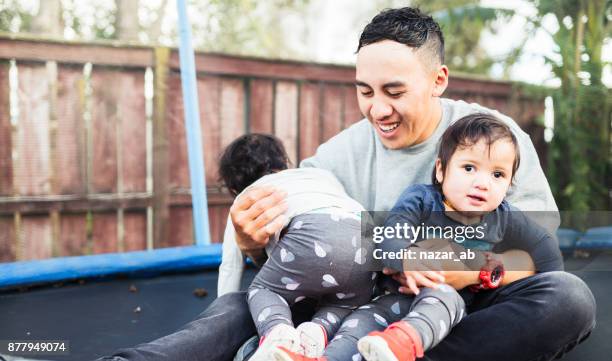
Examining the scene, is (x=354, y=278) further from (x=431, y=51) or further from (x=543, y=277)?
(x=431, y=51)

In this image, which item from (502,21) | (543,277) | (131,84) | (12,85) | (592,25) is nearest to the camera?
(543,277)

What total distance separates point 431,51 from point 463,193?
0.34m

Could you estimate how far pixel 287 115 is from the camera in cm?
299

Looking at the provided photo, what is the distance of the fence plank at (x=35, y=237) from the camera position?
2496mm

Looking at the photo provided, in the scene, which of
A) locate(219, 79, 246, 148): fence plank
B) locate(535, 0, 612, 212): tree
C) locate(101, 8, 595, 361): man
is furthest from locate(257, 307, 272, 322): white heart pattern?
locate(535, 0, 612, 212): tree

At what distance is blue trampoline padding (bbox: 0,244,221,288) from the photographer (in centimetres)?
179

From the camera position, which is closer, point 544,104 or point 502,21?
point 544,104

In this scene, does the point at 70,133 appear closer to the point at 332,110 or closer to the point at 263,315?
the point at 332,110

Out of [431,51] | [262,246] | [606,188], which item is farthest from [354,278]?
[606,188]

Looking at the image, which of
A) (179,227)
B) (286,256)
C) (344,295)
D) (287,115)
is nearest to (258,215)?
(286,256)

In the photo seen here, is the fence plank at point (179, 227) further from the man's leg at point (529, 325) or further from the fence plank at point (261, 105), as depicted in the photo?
the man's leg at point (529, 325)

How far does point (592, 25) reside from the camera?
3471 millimetres

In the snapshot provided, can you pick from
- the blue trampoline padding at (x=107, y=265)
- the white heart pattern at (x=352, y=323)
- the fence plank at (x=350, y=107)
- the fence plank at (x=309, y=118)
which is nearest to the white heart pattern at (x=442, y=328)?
the white heart pattern at (x=352, y=323)

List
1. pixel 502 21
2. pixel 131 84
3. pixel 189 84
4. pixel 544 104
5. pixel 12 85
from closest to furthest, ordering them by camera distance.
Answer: pixel 189 84, pixel 12 85, pixel 131 84, pixel 544 104, pixel 502 21
